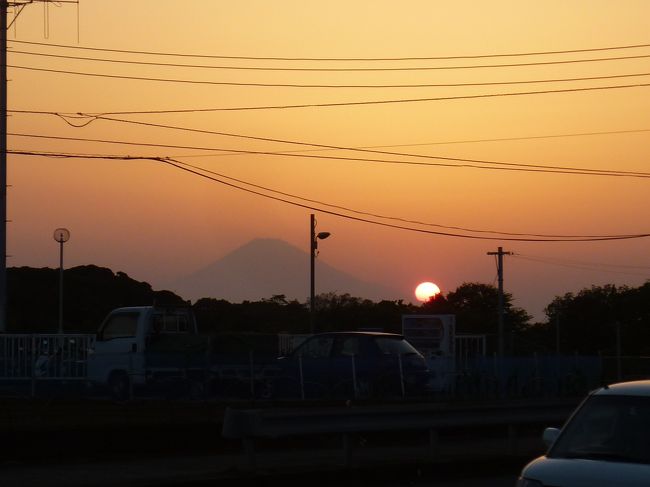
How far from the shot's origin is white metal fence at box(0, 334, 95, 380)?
27.7 metres

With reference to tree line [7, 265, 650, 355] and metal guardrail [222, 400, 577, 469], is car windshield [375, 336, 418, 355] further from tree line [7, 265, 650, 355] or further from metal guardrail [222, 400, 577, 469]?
tree line [7, 265, 650, 355]

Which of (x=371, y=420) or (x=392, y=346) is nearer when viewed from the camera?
(x=371, y=420)

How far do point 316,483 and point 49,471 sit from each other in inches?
139

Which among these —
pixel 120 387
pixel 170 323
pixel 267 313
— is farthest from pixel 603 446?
pixel 267 313

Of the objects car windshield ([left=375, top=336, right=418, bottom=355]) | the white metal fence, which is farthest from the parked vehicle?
the white metal fence

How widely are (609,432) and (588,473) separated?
844 mm

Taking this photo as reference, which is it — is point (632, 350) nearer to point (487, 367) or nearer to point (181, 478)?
point (487, 367)

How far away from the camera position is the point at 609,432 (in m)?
9.34

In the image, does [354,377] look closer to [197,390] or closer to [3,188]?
[197,390]

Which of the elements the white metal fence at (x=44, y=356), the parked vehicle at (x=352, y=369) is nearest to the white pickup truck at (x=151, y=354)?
the white metal fence at (x=44, y=356)

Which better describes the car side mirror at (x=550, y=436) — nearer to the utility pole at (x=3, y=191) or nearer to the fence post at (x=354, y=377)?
the fence post at (x=354, y=377)

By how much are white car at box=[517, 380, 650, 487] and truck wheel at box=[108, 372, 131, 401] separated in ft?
55.7

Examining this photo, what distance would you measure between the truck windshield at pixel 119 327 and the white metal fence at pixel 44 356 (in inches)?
17.3

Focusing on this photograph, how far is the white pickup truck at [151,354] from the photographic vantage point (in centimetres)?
2530
